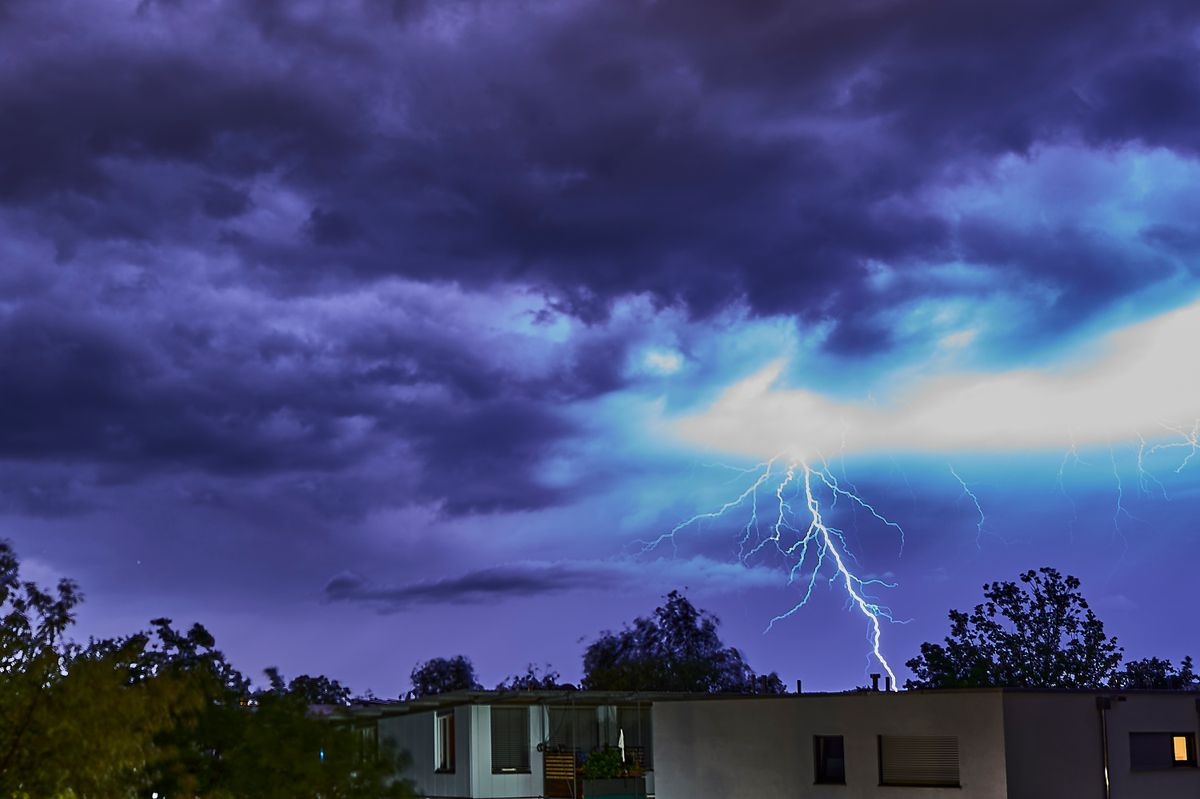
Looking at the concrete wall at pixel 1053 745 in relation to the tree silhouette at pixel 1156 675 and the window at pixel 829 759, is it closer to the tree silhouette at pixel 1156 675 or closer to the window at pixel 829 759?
the window at pixel 829 759

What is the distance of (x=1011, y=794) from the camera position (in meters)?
26.2

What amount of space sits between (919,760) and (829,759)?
7.39 ft

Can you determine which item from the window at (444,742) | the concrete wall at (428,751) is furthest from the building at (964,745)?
the window at (444,742)

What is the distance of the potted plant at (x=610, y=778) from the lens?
108 feet

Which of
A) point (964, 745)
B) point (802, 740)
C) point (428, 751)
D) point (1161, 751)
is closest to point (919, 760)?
point (964, 745)

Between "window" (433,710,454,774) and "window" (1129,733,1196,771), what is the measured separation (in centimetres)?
1513

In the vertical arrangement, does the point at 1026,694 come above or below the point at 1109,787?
above

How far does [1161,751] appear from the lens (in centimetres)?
2803

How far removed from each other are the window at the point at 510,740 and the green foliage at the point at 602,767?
144 cm

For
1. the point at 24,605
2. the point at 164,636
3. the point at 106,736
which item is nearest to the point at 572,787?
the point at 24,605

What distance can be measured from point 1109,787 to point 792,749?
6.01 meters

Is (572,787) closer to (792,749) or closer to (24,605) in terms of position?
(792,749)

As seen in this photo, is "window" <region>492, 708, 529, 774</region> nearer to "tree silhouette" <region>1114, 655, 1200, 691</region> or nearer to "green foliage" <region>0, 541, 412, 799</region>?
"green foliage" <region>0, 541, 412, 799</region>

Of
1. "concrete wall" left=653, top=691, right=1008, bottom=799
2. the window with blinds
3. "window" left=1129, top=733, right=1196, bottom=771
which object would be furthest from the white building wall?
the window with blinds
